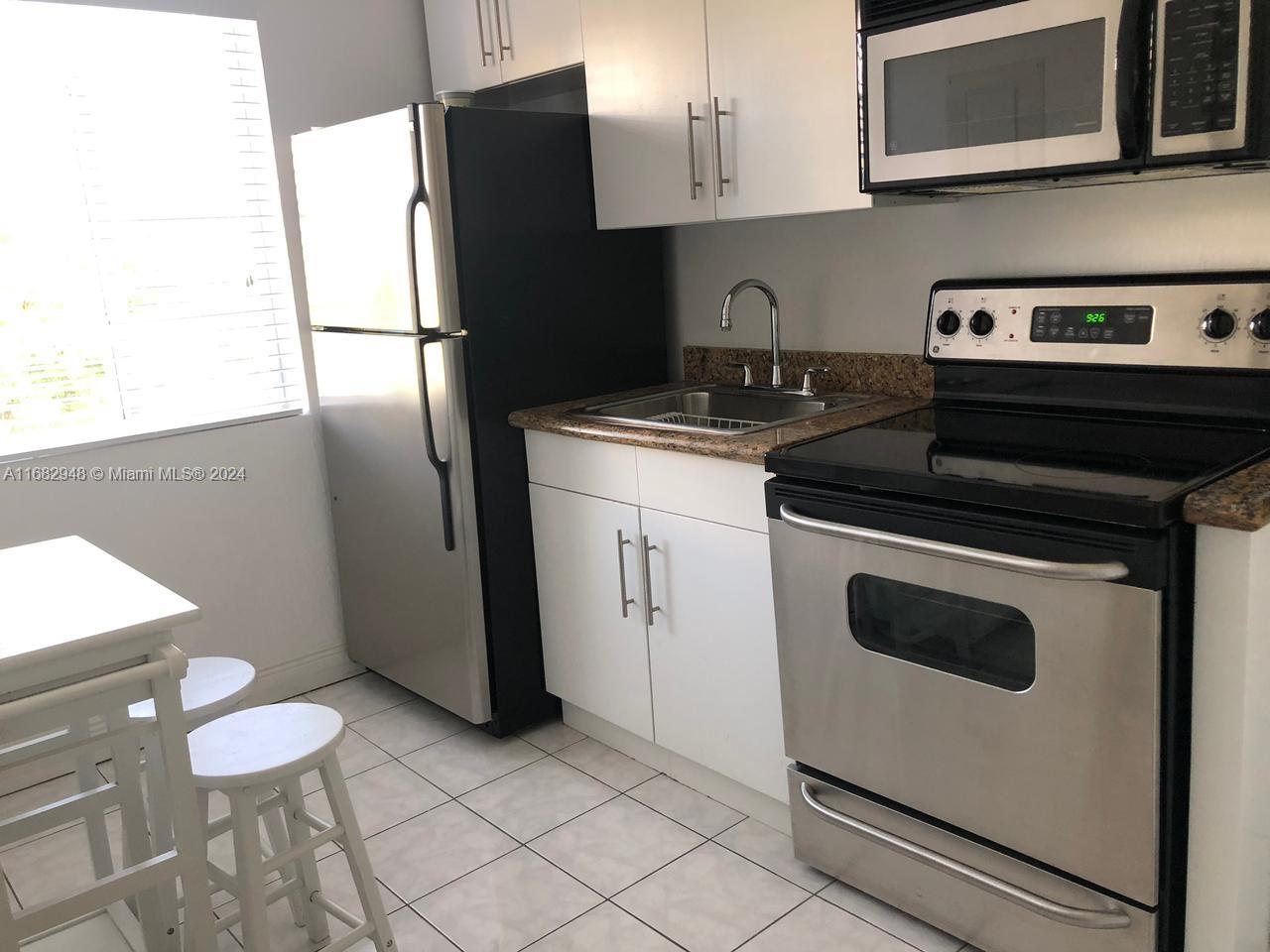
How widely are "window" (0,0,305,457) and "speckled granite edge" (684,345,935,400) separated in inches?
49.3

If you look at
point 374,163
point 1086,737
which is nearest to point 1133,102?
point 1086,737

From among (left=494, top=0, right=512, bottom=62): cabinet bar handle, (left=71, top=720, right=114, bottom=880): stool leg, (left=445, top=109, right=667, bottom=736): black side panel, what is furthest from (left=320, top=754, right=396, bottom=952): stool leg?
(left=494, top=0, right=512, bottom=62): cabinet bar handle

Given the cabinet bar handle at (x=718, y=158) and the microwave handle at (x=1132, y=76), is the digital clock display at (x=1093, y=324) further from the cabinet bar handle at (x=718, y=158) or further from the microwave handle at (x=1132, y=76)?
the cabinet bar handle at (x=718, y=158)

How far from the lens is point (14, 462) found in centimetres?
270

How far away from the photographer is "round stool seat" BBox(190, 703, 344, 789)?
1.71m

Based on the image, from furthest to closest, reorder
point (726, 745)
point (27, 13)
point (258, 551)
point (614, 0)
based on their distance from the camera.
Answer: point (258, 551), point (27, 13), point (614, 0), point (726, 745)

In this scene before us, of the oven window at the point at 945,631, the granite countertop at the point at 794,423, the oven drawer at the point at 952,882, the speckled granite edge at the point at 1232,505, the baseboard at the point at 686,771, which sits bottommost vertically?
the baseboard at the point at 686,771

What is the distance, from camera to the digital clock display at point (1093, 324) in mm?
1940

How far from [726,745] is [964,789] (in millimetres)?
669

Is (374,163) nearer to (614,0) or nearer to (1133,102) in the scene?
(614,0)

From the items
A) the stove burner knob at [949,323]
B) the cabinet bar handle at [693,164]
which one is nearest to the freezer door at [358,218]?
the cabinet bar handle at [693,164]

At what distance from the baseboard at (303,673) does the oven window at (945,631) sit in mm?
2009

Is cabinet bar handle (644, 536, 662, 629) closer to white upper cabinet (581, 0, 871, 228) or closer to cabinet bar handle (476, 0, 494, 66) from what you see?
white upper cabinet (581, 0, 871, 228)

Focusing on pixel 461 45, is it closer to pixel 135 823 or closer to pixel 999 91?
pixel 999 91
